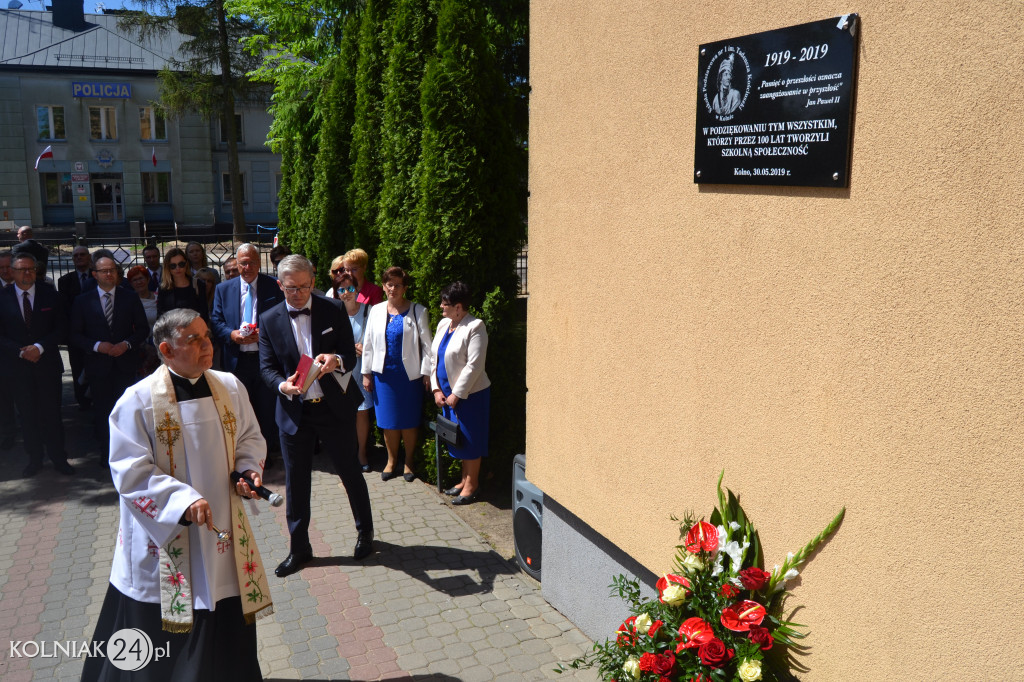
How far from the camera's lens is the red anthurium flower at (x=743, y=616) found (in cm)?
337

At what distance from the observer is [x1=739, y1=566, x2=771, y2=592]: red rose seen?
3396mm

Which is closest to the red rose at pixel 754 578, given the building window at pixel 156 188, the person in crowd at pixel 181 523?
the person in crowd at pixel 181 523

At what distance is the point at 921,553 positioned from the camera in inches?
110

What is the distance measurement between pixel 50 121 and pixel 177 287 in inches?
1583

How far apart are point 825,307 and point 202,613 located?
122 inches

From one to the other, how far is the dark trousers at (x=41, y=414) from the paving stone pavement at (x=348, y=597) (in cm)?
55

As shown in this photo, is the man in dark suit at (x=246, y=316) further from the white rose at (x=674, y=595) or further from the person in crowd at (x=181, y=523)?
the white rose at (x=674, y=595)

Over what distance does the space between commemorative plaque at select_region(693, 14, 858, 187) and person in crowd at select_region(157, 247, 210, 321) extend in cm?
647

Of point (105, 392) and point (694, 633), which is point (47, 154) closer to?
point (105, 392)

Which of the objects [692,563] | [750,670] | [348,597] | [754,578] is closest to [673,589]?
[692,563]

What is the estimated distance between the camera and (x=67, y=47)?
42.5 metres

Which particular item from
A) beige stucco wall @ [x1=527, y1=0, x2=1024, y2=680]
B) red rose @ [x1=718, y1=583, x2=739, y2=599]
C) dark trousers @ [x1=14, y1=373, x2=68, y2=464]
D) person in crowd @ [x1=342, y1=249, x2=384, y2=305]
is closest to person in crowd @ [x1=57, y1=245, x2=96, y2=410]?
dark trousers @ [x1=14, y1=373, x2=68, y2=464]

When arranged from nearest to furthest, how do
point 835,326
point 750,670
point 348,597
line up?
point 835,326
point 750,670
point 348,597

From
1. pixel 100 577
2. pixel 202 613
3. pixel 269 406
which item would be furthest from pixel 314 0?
pixel 202 613
